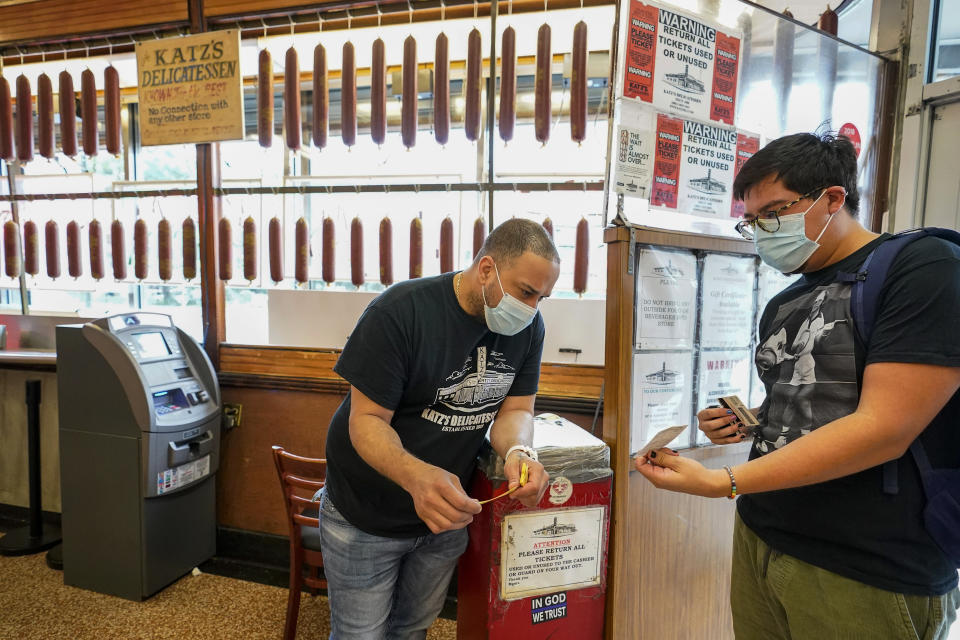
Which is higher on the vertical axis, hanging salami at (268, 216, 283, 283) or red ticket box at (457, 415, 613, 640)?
hanging salami at (268, 216, 283, 283)

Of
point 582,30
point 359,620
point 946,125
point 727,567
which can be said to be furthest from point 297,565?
point 946,125

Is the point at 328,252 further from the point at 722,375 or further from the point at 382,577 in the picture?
the point at 722,375

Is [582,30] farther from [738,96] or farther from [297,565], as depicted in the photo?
[297,565]

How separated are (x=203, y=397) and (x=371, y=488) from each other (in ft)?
5.33

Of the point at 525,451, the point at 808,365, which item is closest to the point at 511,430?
the point at 525,451

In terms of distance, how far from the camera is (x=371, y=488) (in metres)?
1.32

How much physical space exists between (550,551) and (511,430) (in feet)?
1.20

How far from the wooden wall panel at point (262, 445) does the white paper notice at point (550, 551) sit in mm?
1390

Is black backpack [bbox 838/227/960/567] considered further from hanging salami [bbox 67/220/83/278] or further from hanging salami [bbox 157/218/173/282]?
hanging salami [bbox 67/220/83/278]

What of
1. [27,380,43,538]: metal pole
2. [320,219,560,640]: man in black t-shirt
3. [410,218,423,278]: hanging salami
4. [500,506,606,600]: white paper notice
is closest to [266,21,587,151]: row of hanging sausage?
[410,218,423,278]: hanging salami

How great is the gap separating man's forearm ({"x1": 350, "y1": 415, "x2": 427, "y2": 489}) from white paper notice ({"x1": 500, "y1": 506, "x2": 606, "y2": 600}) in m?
0.42

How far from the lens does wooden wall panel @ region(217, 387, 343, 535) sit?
2596 millimetres

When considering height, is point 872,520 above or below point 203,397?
above

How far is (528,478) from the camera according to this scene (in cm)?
124
